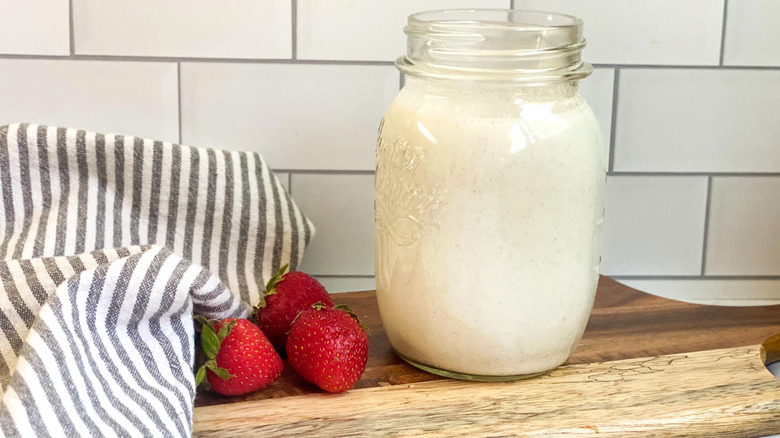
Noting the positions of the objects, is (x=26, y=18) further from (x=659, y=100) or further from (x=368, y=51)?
(x=659, y=100)

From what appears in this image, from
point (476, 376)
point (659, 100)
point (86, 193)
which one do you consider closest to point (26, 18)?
point (86, 193)

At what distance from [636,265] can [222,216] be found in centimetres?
48

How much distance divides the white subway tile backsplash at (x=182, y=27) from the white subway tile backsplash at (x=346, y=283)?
0.27 m

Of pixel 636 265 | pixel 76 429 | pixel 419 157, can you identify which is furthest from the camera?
pixel 636 265

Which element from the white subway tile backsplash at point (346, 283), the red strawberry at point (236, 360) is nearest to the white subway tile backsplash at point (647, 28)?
the white subway tile backsplash at point (346, 283)

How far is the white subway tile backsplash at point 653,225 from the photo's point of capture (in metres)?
0.93

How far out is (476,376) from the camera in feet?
2.24

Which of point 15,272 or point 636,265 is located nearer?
point 15,272

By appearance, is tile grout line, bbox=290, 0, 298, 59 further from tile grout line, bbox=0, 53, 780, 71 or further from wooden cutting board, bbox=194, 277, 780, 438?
wooden cutting board, bbox=194, 277, 780, 438

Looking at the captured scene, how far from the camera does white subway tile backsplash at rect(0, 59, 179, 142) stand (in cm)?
85

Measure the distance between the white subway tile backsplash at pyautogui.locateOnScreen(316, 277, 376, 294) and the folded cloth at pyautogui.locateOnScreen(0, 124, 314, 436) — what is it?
0.31 feet

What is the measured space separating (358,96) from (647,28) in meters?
0.32

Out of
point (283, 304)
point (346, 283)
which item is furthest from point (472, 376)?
point (346, 283)

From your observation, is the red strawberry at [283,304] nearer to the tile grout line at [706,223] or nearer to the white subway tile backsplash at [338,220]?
the white subway tile backsplash at [338,220]
